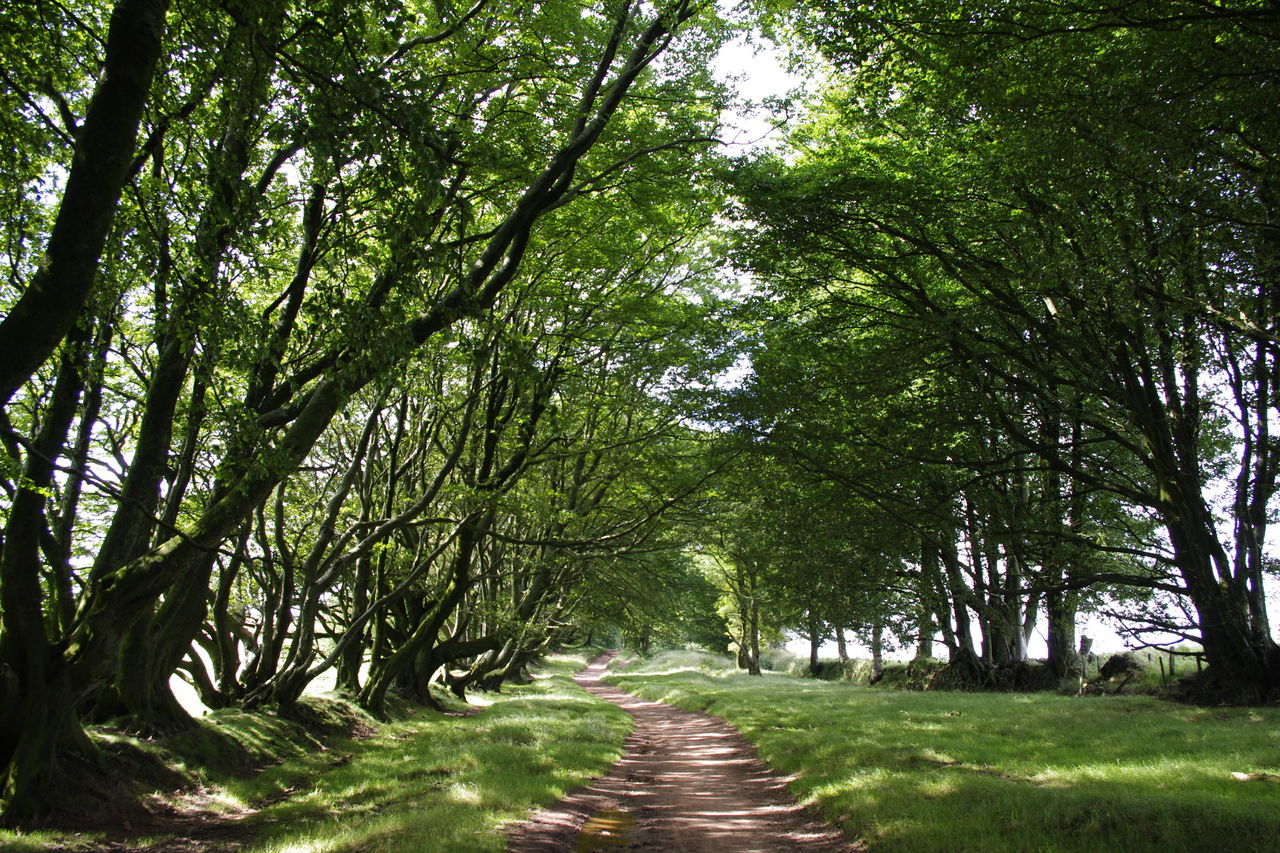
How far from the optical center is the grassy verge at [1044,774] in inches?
226

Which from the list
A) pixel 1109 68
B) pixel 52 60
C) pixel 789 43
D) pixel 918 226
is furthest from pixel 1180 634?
pixel 52 60

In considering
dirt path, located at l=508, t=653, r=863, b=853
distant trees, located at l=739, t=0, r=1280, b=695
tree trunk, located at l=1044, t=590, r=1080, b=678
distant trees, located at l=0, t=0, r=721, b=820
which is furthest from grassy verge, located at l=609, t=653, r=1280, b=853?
tree trunk, located at l=1044, t=590, r=1080, b=678

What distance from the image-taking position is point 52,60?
6.77 m

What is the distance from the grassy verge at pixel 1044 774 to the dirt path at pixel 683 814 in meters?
0.44

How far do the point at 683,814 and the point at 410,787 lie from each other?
11.7 ft

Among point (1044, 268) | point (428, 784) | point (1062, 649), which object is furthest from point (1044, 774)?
point (1062, 649)

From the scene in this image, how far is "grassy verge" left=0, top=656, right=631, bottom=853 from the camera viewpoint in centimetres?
679

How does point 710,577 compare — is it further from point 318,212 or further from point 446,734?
point 318,212

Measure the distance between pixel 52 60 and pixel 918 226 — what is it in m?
12.2

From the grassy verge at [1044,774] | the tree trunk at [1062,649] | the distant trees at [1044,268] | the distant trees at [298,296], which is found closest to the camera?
the distant trees at [298,296]

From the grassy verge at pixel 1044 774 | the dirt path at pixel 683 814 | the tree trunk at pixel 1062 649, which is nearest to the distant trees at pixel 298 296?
the dirt path at pixel 683 814

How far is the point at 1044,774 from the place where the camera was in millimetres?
8391

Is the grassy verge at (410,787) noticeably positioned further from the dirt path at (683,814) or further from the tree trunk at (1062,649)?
the tree trunk at (1062,649)

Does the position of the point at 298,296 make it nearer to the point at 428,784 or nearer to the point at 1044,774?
the point at 428,784
